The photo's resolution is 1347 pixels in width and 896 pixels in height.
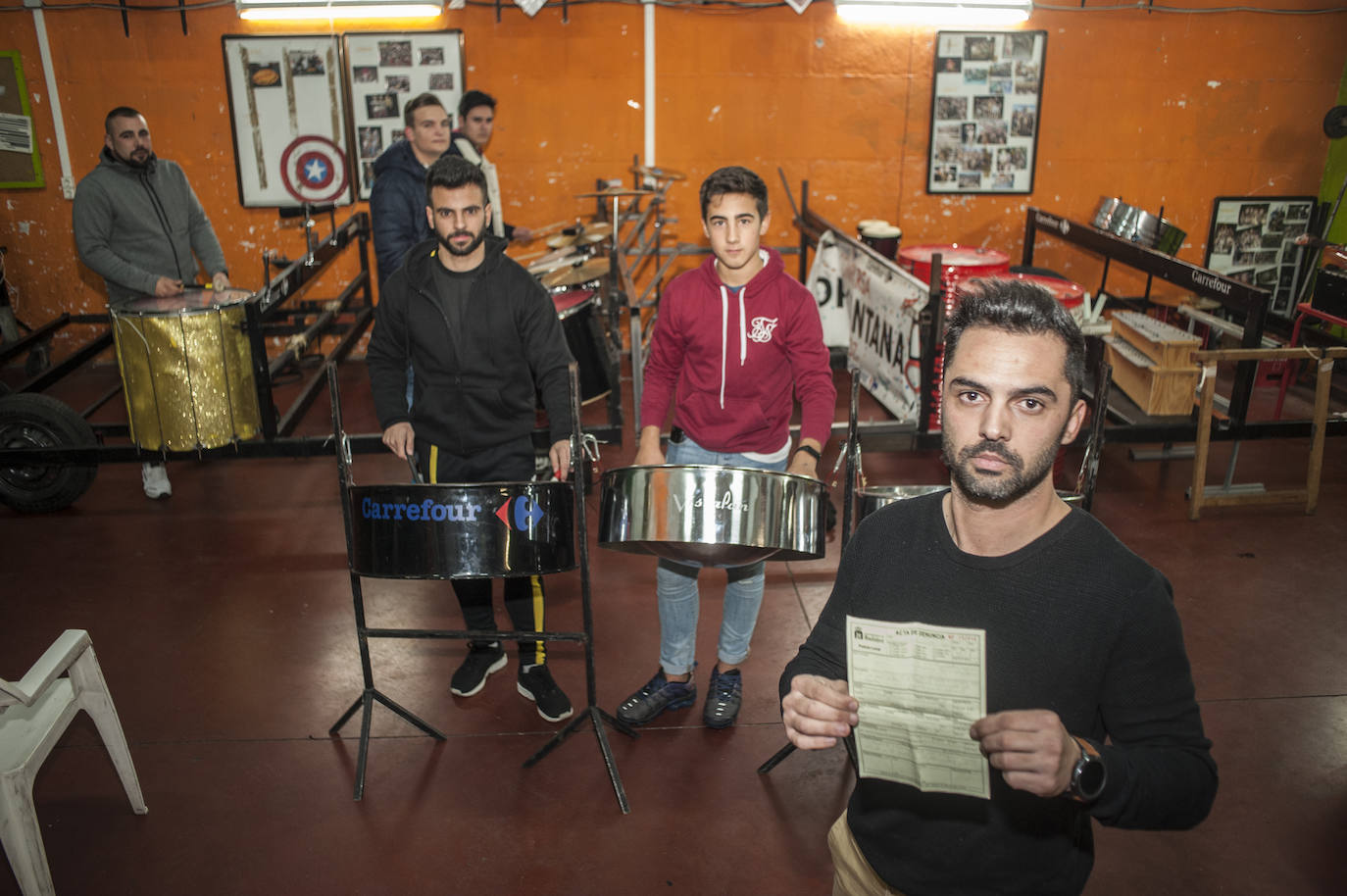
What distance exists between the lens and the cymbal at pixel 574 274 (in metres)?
4.64

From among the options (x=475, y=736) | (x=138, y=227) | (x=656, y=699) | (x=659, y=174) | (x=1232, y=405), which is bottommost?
(x=475, y=736)

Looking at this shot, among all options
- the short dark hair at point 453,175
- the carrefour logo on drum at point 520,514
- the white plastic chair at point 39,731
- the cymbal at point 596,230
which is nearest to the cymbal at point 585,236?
the cymbal at point 596,230

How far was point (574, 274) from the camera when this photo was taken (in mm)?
4750

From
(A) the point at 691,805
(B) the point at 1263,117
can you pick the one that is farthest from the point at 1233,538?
(B) the point at 1263,117

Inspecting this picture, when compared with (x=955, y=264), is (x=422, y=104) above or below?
above

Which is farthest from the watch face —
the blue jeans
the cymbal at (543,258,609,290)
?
the cymbal at (543,258,609,290)

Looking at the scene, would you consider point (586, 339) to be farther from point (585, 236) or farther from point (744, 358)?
point (744, 358)

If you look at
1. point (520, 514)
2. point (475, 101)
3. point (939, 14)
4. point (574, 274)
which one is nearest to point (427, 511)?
point (520, 514)

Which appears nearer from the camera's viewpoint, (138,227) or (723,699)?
(723,699)

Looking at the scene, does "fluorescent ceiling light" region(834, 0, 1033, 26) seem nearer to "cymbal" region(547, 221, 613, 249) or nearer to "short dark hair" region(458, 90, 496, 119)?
"cymbal" region(547, 221, 613, 249)

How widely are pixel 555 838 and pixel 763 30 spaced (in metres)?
5.39

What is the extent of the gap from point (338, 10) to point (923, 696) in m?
6.24

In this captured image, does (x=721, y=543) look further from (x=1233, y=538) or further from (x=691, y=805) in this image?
(x=1233, y=538)

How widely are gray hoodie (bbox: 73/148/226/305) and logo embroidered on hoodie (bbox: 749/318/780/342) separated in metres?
2.89
